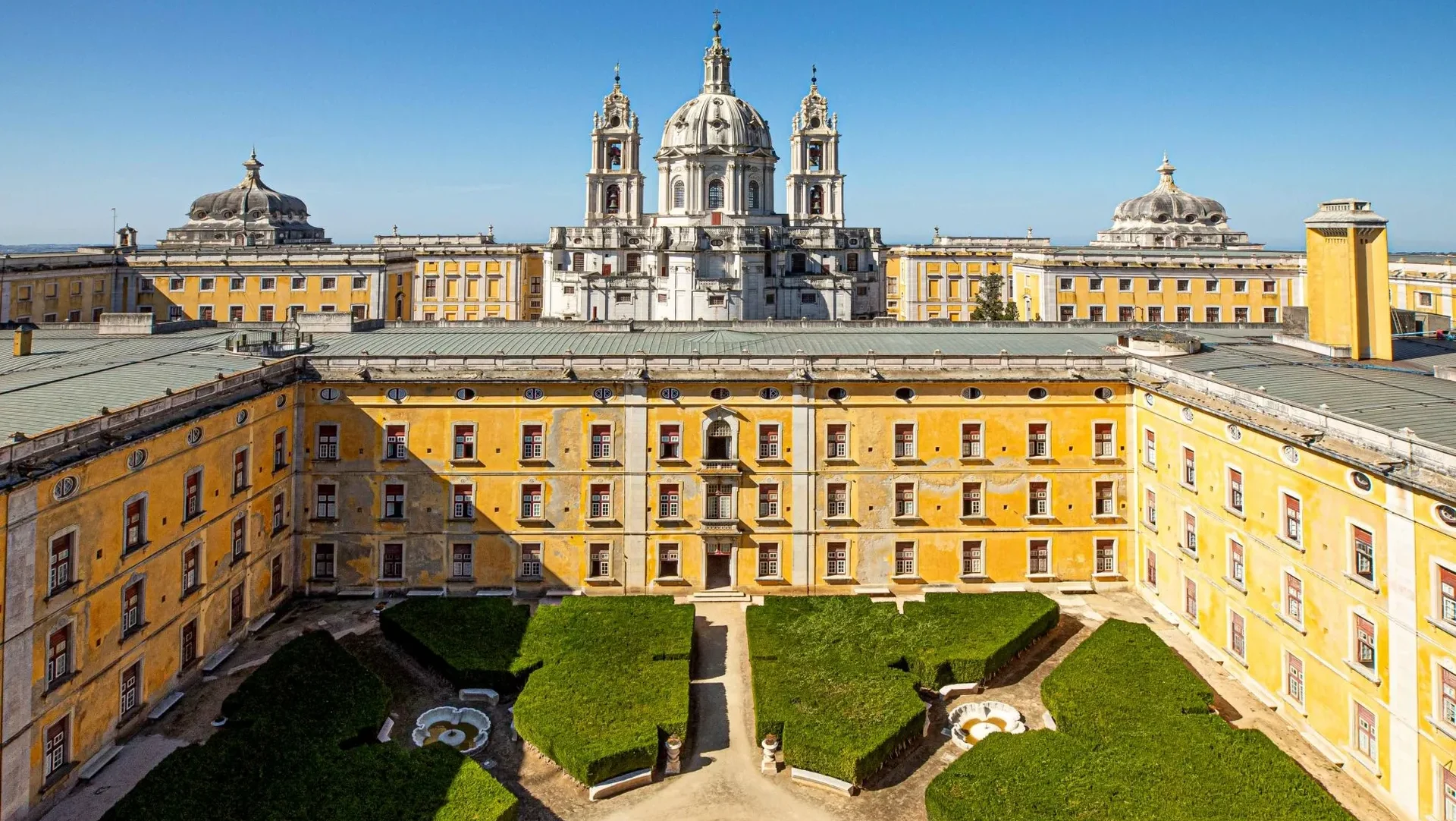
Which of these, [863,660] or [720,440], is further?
[720,440]

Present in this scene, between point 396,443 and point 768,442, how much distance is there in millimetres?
16309

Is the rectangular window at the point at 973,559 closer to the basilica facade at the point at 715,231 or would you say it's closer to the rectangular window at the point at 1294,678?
the rectangular window at the point at 1294,678

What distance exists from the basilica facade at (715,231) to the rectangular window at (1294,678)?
73.6 metres

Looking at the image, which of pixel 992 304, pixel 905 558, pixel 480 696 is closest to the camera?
pixel 480 696

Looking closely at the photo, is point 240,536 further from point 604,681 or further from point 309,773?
point 604,681

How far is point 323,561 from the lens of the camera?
44938mm

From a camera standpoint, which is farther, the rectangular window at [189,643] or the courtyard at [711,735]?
the rectangular window at [189,643]

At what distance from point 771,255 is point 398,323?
57275mm

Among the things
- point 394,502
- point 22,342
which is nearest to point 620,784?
point 394,502

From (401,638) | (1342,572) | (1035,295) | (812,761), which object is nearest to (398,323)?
(401,638)

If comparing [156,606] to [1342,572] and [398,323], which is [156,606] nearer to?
[398,323]

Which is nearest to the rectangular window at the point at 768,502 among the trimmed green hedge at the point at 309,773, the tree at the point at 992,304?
the trimmed green hedge at the point at 309,773

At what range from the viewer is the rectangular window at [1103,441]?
1795 inches

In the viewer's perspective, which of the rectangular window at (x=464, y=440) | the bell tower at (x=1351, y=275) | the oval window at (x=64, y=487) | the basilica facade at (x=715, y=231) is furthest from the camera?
the basilica facade at (x=715, y=231)
